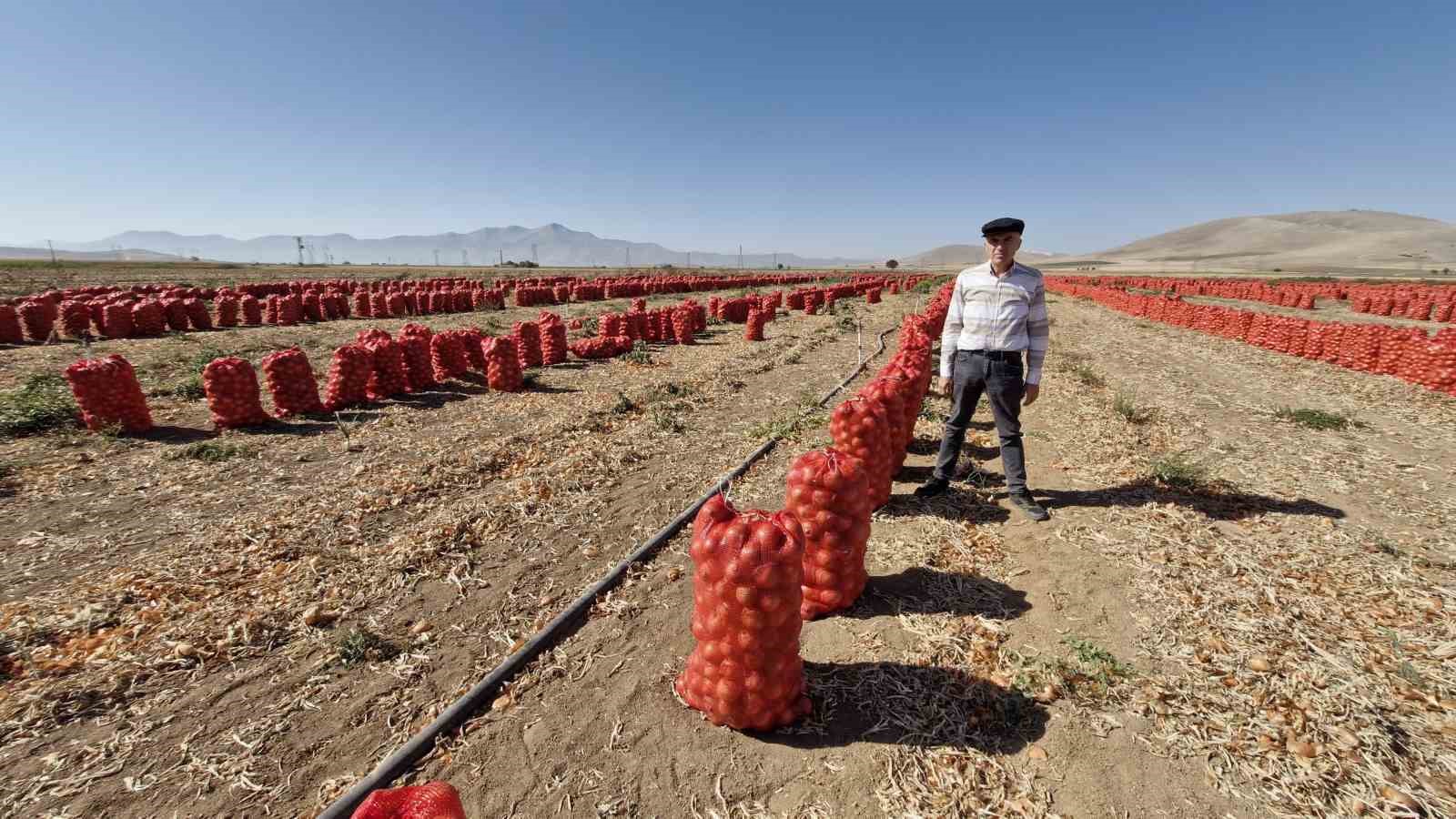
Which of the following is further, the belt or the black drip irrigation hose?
the belt

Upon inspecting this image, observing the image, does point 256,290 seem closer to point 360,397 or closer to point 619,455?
point 360,397

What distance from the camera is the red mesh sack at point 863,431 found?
5832mm

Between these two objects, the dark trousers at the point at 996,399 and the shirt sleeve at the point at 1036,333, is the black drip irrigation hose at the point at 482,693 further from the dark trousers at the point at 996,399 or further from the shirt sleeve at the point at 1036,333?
the shirt sleeve at the point at 1036,333

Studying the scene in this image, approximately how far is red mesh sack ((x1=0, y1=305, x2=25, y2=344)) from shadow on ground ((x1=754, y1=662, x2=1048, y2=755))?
2528 centimetres

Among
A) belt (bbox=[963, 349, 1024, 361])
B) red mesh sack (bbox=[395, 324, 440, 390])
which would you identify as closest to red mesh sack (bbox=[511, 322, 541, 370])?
red mesh sack (bbox=[395, 324, 440, 390])

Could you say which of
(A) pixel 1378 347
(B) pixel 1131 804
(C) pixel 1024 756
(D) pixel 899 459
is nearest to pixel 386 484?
(D) pixel 899 459

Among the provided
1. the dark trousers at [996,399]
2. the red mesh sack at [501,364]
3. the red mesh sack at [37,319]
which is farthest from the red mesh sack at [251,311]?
the dark trousers at [996,399]

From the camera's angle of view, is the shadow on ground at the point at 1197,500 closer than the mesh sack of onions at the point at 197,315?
Yes

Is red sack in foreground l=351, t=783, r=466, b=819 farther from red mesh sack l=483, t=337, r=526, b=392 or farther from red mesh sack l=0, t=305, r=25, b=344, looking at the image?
red mesh sack l=0, t=305, r=25, b=344

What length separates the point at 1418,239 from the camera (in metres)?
164

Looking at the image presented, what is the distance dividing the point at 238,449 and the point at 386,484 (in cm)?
307

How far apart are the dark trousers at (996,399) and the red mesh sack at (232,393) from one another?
10.4 m

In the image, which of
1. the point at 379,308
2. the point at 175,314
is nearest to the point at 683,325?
the point at 379,308

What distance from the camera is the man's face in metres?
5.56
